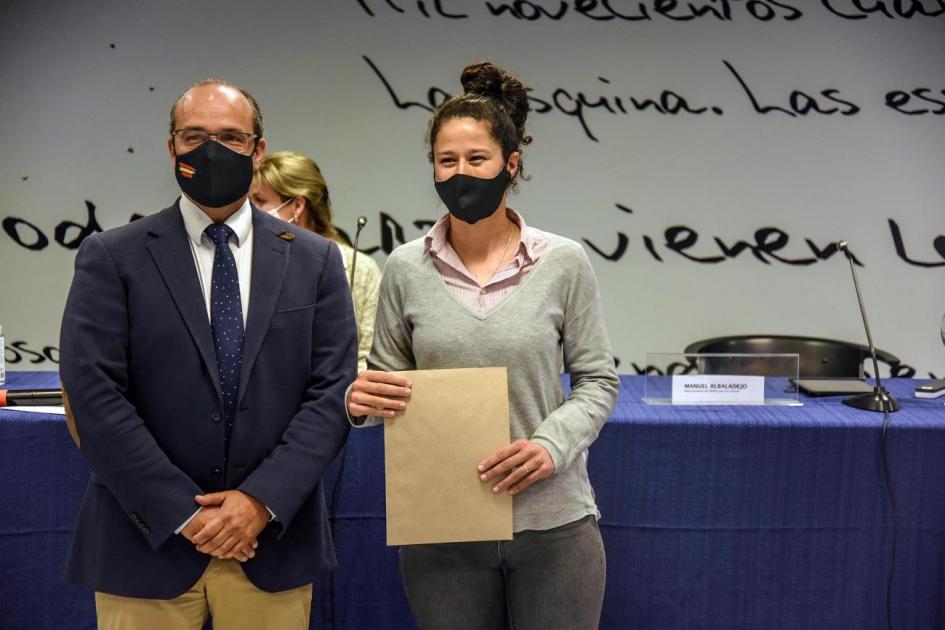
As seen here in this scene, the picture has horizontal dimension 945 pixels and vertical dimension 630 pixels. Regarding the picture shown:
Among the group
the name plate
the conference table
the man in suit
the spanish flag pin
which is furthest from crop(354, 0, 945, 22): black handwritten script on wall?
the spanish flag pin

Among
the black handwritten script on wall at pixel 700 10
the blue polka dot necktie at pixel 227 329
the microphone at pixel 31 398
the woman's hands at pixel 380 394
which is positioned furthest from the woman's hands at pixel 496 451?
the black handwritten script on wall at pixel 700 10

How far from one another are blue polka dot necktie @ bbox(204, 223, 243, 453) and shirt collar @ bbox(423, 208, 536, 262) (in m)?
0.35

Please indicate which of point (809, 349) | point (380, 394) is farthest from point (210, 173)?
point (809, 349)

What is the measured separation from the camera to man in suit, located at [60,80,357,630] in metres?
1.48

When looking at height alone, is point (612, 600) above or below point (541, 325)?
below

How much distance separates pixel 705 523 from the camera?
2.39 meters

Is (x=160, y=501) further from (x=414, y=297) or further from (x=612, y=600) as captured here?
(x=612, y=600)

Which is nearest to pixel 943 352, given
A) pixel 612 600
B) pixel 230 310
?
pixel 612 600

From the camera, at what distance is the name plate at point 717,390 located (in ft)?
8.11

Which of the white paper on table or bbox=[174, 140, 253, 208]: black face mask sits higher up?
bbox=[174, 140, 253, 208]: black face mask

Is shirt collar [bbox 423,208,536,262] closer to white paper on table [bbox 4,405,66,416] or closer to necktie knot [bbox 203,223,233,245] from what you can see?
necktie knot [bbox 203,223,233,245]

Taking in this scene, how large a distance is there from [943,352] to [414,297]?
3373 millimetres

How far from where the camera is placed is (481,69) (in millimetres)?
1625

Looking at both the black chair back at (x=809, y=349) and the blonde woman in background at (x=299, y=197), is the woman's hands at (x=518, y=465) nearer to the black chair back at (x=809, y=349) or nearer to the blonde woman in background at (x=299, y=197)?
the blonde woman in background at (x=299, y=197)
